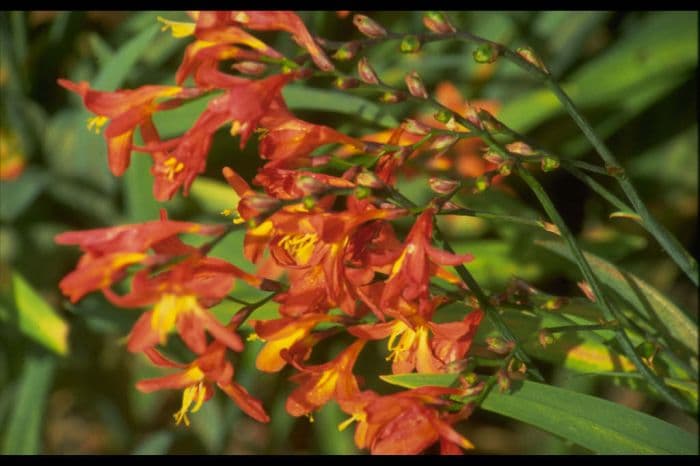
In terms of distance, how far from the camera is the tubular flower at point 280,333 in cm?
112

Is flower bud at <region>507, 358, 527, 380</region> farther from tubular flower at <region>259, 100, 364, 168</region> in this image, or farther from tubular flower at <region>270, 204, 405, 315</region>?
tubular flower at <region>259, 100, 364, 168</region>

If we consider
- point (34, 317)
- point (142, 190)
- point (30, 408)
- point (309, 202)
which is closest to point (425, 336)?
point (309, 202)

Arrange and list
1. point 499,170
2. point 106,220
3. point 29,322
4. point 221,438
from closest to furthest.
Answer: point 499,170, point 29,322, point 221,438, point 106,220

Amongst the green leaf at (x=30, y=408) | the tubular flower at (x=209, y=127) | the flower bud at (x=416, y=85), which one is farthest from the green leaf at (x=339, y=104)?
the green leaf at (x=30, y=408)

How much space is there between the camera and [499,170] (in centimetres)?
111

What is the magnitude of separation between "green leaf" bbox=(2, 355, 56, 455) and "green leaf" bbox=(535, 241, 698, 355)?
108 cm

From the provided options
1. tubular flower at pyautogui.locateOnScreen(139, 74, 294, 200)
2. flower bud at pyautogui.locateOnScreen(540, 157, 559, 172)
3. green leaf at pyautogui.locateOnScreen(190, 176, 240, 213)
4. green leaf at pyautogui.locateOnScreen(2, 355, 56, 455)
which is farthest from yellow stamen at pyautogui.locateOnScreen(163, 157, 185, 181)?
green leaf at pyautogui.locateOnScreen(2, 355, 56, 455)

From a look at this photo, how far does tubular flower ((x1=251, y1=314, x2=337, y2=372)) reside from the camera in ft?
3.68

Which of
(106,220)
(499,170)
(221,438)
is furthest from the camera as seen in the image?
(106,220)

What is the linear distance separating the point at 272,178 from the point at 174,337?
0.78 meters

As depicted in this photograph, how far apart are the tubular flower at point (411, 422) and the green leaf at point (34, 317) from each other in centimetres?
88

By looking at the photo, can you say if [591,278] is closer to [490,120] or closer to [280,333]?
[490,120]
